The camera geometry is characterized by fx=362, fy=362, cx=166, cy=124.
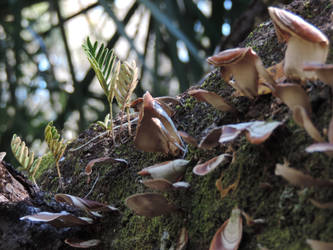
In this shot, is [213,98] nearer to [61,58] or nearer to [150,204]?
[150,204]

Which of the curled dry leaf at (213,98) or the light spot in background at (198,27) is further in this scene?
the light spot in background at (198,27)

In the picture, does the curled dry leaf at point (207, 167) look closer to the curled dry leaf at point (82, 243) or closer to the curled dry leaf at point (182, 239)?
the curled dry leaf at point (182, 239)

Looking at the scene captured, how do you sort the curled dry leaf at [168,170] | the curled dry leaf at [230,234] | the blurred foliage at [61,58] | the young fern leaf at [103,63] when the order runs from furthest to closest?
the blurred foliage at [61,58], the young fern leaf at [103,63], the curled dry leaf at [168,170], the curled dry leaf at [230,234]

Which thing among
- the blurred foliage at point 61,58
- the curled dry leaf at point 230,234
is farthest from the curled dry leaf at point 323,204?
the blurred foliage at point 61,58

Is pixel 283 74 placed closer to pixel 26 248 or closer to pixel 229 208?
pixel 229 208

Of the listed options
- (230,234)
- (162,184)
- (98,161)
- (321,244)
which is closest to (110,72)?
(98,161)

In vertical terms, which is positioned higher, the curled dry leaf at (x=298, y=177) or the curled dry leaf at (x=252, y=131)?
the curled dry leaf at (x=252, y=131)

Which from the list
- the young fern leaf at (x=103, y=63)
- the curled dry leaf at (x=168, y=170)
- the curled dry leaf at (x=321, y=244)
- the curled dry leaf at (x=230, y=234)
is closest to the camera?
the curled dry leaf at (x=321, y=244)
